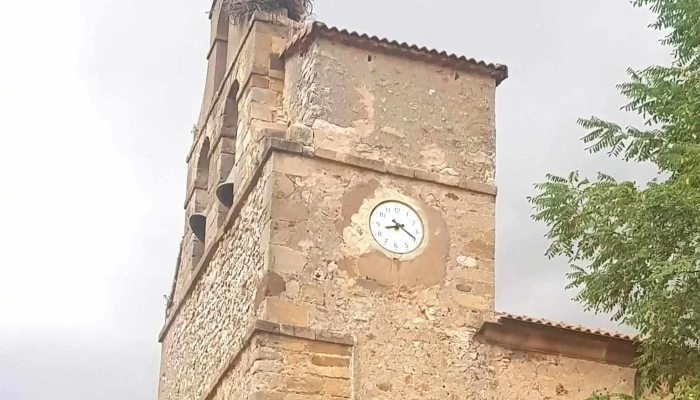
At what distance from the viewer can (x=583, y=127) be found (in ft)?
32.4

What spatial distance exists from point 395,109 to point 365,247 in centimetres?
155

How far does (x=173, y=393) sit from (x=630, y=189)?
6.22 meters

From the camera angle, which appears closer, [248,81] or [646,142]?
[646,142]

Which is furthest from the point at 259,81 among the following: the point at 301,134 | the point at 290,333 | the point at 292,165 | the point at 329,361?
the point at 329,361

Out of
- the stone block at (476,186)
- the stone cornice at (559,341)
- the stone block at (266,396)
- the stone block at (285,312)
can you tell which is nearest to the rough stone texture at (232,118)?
the stone block at (285,312)

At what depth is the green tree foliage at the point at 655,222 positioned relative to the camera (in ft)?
28.3

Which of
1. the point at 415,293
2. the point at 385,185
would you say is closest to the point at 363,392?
the point at 415,293

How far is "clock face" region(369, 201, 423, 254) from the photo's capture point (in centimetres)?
1084

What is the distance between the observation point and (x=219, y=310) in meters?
11.6

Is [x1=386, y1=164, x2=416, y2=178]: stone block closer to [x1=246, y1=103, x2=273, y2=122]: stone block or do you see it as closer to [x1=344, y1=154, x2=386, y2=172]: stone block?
[x1=344, y1=154, x2=386, y2=172]: stone block

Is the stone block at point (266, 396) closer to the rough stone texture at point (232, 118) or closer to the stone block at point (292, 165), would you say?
the stone block at point (292, 165)

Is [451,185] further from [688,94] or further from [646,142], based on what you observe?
[688,94]

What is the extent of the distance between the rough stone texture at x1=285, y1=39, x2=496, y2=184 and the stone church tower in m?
0.01

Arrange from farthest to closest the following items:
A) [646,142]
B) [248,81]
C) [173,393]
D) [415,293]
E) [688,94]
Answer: [173,393] < [248,81] < [415,293] < [646,142] < [688,94]
